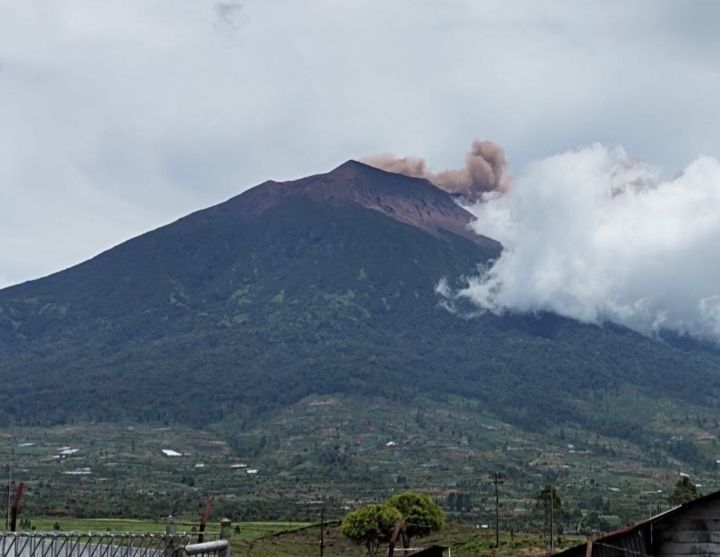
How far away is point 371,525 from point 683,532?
150 ft

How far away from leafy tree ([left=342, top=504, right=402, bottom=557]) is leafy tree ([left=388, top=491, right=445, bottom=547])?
1355 millimetres

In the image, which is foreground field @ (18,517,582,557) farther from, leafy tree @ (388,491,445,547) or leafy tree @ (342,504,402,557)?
leafy tree @ (342,504,402,557)

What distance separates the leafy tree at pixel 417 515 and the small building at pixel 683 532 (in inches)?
1850

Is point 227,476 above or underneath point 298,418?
underneath

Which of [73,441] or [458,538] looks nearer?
[458,538]

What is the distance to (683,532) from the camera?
43.7 ft

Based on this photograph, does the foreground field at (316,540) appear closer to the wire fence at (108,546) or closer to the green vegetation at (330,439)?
the green vegetation at (330,439)

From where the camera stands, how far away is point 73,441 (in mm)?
152875

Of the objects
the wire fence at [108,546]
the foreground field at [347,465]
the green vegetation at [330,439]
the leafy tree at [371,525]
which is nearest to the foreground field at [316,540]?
the leafy tree at [371,525]

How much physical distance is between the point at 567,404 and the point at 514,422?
15438 mm

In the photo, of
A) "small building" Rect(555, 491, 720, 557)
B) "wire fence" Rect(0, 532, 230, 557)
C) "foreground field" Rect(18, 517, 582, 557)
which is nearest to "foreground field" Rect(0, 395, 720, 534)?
"foreground field" Rect(18, 517, 582, 557)

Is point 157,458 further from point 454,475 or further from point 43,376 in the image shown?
point 43,376

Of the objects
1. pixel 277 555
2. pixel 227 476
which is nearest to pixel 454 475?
pixel 227 476

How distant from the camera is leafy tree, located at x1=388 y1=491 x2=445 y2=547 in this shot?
6053 centimetres
